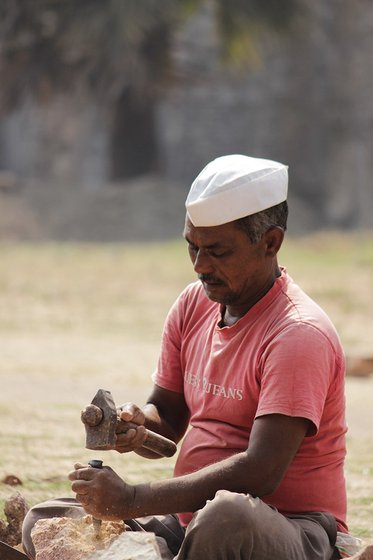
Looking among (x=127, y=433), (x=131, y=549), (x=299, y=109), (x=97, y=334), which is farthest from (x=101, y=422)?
(x=299, y=109)

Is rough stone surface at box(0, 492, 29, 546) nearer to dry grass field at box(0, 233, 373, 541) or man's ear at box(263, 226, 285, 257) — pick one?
dry grass field at box(0, 233, 373, 541)

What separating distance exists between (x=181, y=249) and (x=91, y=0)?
447 centimetres

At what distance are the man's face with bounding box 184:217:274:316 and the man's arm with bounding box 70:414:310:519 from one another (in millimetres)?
407

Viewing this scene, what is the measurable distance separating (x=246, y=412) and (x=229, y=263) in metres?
0.40

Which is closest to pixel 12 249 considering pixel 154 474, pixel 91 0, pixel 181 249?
pixel 181 249

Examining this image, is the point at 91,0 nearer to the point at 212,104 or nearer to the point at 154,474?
the point at 212,104

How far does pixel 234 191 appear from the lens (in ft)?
11.1

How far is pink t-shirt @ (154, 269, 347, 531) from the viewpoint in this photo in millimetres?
3254

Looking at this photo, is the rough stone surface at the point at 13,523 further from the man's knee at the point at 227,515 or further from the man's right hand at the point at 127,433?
the man's knee at the point at 227,515

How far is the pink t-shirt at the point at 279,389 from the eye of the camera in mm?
3254

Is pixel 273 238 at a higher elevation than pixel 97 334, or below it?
higher

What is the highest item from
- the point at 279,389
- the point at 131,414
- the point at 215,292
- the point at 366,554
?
the point at 215,292

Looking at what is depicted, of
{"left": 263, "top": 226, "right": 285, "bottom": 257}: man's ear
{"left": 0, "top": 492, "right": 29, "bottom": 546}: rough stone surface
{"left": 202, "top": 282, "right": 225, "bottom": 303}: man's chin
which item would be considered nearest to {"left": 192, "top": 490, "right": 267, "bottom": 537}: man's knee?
{"left": 202, "top": 282, "right": 225, "bottom": 303}: man's chin

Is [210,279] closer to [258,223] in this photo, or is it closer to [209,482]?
[258,223]
